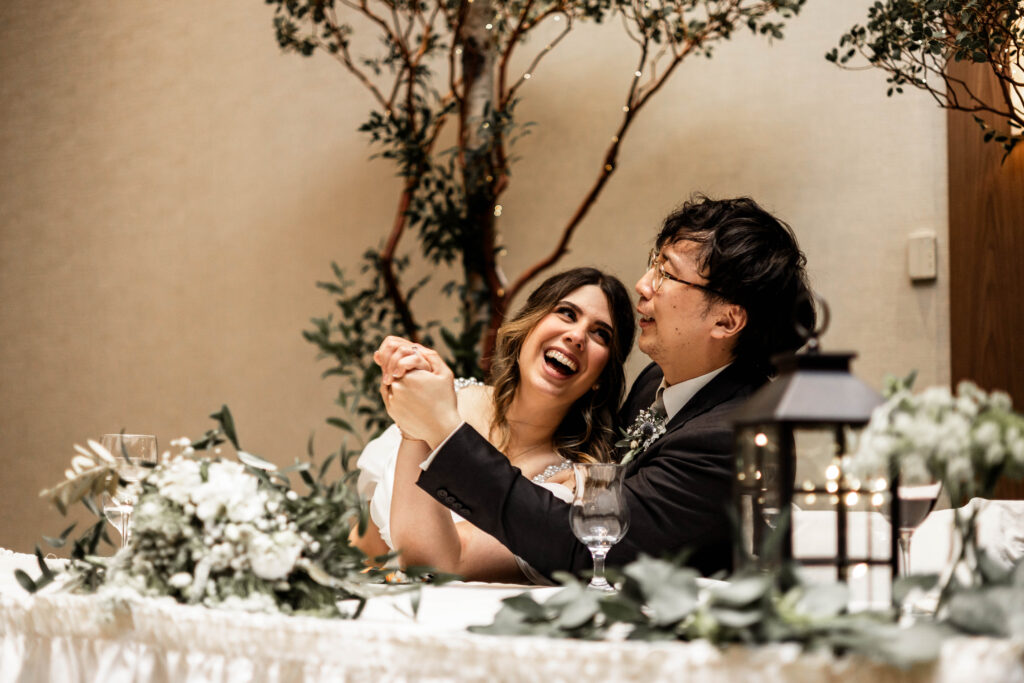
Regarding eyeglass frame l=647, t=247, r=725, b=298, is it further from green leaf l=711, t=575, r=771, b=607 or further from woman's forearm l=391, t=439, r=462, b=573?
green leaf l=711, t=575, r=771, b=607

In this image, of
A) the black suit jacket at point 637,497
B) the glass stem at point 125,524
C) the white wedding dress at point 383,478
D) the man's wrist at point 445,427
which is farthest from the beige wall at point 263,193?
the glass stem at point 125,524

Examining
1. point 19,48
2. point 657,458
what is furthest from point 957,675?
point 19,48

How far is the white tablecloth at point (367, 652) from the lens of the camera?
957 mm

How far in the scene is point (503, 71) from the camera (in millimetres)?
4020

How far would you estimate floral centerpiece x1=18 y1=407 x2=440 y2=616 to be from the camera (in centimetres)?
123

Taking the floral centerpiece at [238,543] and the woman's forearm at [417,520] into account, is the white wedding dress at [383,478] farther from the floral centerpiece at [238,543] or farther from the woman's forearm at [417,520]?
the floral centerpiece at [238,543]

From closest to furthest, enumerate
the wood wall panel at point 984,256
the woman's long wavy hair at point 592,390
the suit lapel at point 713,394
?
1. the suit lapel at point 713,394
2. the woman's long wavy hair at point 592,390
3. the wood wall panel at point 984,256

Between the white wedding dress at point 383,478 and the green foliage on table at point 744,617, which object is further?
the white wedding dress at point 383,478

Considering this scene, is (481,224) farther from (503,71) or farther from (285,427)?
(285,427)

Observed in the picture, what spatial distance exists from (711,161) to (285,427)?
234 centimetres

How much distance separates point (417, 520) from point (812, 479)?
1051mm

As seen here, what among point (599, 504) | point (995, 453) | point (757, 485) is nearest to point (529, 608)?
point (757, 485)

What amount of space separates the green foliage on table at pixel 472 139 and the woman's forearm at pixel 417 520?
5.19ft

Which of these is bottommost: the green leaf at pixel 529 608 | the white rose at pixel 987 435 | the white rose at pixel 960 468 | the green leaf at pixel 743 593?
the green leaf at pixel 529 608
